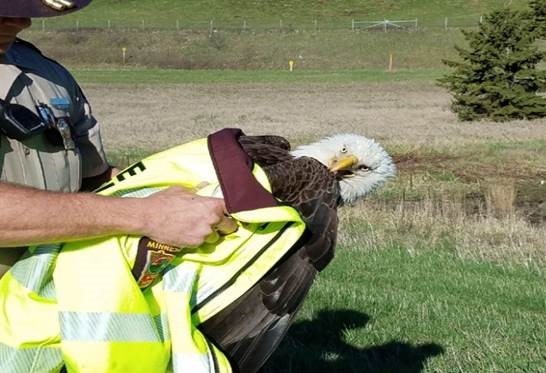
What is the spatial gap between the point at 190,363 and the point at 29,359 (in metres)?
0.49

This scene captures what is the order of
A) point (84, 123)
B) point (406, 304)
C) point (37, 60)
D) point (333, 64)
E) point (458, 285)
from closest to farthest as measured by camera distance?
point (37, 60)
point (84, 123)
point (406, 304)
point (458, 285)
point (333, 64)

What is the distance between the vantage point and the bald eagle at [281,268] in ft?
10.5

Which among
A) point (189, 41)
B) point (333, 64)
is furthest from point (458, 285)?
point (189, 41)

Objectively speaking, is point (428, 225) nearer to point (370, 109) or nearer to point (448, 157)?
point (448, 157)

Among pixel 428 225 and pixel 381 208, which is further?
pixel 381 208

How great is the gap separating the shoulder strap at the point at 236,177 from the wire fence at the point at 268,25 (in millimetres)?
64211

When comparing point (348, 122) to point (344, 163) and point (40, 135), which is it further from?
point (40, 135)

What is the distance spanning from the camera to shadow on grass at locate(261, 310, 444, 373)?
229 inches

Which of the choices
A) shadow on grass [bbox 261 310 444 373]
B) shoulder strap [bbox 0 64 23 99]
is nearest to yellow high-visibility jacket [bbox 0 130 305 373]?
shoulder strap [bbox 0 64 23 99]

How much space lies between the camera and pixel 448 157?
19172mm

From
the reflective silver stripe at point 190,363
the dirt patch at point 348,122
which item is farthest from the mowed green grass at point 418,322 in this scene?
the dirt patch at point 348,122

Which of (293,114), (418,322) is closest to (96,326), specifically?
(418,322)

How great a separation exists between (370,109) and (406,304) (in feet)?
80.2

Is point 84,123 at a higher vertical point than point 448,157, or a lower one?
higher
